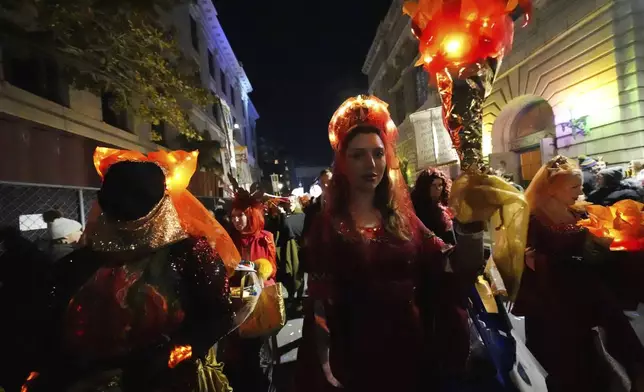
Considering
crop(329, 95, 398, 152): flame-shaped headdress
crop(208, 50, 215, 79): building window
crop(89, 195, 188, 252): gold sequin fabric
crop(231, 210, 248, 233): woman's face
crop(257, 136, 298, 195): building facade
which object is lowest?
crop(231, 210, 248, 233): woman's face

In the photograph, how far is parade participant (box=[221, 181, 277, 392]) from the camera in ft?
12.4

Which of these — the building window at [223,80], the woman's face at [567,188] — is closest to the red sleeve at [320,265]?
the woman's face at [567,188]

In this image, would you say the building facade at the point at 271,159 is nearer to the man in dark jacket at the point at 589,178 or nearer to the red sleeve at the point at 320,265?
the man in dark jacket at the point at 589,178

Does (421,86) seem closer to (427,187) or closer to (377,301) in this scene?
(427,187)

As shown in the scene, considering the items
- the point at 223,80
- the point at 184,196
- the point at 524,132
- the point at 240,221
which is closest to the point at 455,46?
the point at 184,196

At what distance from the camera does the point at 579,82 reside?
10.8m

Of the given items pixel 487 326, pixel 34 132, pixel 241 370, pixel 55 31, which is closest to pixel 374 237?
pixel 487 326

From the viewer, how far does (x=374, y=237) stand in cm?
195

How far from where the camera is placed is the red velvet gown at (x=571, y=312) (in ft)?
7.81

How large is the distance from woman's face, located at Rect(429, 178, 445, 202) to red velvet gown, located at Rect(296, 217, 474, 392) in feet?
7.33

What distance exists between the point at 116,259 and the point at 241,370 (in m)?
2.44

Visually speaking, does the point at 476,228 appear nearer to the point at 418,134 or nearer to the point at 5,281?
→ the point at 418,134

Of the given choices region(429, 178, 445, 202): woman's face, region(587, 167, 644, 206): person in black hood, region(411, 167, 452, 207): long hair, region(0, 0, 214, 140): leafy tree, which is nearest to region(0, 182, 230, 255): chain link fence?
region(0, 0, 214, 140): leafy tree

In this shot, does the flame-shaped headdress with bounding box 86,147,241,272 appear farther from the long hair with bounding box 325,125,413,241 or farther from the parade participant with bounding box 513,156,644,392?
the parade participant with bounding box 513,156,644,392
